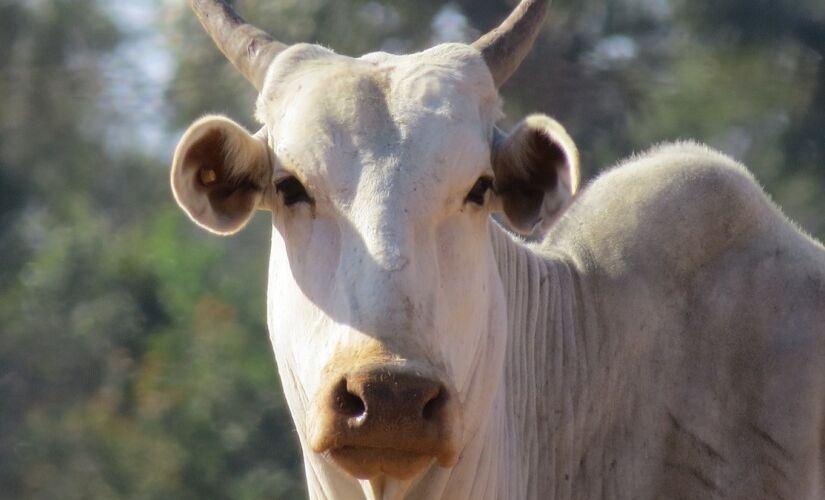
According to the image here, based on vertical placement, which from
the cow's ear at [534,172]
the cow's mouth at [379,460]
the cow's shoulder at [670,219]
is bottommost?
the cow's shoulder at [670,219]

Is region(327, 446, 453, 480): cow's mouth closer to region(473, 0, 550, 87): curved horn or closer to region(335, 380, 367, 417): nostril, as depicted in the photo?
region(335, 380, 367, 417): nostril

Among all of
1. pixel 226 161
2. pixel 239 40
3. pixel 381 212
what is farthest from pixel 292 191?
pixel 239 40

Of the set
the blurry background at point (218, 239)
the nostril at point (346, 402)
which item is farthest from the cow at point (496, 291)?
the blurry background at point (218, 239)

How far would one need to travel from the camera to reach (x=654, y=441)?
23.2 ft

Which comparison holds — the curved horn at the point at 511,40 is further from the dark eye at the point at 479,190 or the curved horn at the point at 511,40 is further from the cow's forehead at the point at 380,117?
the dark eye at the point at 479,190

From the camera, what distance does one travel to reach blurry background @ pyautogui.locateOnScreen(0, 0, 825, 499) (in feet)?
53.5

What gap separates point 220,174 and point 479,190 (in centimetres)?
87

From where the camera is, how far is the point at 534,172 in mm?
6383

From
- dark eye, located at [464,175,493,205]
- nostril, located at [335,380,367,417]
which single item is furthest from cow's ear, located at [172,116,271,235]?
nostril, located at [335,380,367,417]

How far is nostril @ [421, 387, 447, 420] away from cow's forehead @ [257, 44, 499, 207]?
26.5 inches

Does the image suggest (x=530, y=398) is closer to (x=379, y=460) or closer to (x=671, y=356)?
(x=671, y=356)

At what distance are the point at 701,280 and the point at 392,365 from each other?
2.07 metres

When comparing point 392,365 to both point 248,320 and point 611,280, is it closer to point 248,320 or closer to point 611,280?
point 611,280

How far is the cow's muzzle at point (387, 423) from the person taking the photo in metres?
5.53
